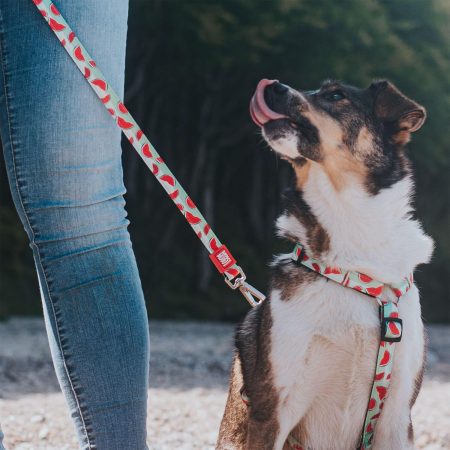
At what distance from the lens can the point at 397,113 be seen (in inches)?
142

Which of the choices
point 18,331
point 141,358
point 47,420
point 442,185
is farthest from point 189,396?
point 442,185

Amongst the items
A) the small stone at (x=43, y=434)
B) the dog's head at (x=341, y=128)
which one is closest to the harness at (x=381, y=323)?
the dog's head at (x=341, y=128)

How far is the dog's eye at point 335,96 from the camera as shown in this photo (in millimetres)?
3668

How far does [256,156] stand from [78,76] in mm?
22763

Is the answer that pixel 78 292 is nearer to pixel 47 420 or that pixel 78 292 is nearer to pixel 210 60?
pixel 47 420

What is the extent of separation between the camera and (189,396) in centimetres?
693

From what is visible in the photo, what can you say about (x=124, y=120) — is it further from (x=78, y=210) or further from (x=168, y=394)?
(x=168, y=394)

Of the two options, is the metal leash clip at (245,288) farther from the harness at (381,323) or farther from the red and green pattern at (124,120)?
the harness at (381,323)

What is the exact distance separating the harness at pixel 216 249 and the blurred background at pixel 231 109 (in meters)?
13.0

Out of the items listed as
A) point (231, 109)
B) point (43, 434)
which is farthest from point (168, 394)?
point (231, 109)

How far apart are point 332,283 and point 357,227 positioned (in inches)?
11.7

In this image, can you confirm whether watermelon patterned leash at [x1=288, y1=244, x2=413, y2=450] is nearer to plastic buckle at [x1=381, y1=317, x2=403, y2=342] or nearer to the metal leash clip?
plastic buckle at [x1=381, y1=317, x2=403, y2=342]

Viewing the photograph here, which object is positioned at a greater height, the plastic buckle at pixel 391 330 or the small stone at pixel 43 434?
the plastic buckle at pixel 391 330

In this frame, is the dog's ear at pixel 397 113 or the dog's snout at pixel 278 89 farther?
the dog's ear at pixel 397 113
